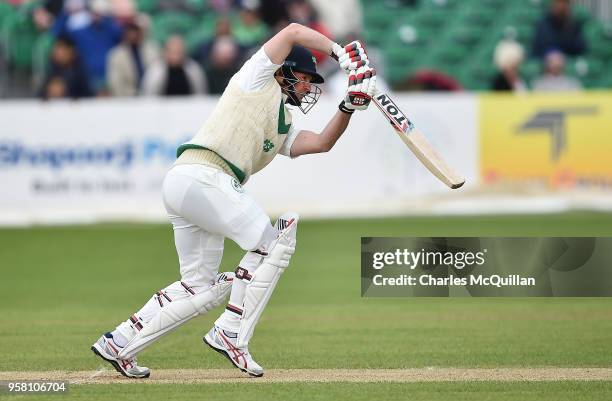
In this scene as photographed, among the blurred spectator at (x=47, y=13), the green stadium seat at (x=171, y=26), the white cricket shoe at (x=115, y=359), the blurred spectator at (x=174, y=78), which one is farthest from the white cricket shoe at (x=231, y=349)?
the green stadium seat at (x=171, y=26)

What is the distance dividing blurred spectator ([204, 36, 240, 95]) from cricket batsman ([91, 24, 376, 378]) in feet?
37.8

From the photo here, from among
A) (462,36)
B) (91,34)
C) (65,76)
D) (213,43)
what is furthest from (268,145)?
(462,36)

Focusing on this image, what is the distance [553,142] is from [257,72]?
10.6m

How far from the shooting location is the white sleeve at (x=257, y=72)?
6965 mm

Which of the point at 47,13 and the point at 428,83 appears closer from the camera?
the point at 428,83

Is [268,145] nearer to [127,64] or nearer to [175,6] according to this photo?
[127,64]

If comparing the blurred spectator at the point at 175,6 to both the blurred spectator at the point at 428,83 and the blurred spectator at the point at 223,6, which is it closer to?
the blurred spectator at the point at 223,6

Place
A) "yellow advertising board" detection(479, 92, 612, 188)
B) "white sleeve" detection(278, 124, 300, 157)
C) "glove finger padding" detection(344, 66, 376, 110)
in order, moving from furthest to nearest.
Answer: "yellow advertising board" detection(479, 92, 612, 188) < "white sleeve" detection(278, 124, 300, 157) < "glove finger padding" detection(344, 66, 376, 110)

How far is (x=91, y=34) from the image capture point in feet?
62.1

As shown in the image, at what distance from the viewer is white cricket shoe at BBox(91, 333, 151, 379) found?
7.20 metres

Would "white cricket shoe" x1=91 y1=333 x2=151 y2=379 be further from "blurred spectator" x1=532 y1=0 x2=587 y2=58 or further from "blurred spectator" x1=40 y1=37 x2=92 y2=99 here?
"blurred spectator" x1=532 y1=0 x2=587 y2=58

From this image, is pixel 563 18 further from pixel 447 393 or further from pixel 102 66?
pixel 447 393

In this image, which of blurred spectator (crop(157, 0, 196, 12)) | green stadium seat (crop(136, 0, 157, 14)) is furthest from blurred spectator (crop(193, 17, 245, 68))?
green stadium seat (crop(136, 0, 157, 14))

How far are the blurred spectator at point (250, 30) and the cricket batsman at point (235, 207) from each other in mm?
12198
